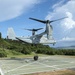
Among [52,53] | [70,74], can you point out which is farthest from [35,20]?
[70,74]

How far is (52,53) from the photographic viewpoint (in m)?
89.9

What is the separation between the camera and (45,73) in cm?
3822

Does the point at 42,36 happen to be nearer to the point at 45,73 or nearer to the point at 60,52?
the point at 60,52

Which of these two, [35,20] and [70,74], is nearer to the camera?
[70,74]

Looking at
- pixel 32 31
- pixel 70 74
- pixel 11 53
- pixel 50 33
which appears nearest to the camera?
pixel 70 74

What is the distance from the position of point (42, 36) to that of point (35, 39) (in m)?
2.30

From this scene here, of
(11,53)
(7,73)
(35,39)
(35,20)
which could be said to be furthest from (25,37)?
(7,73)

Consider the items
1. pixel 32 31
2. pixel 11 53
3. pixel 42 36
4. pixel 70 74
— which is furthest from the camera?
pixel 11 53

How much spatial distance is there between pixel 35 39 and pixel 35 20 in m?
6.96

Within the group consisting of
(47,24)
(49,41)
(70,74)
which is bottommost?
(70,74)

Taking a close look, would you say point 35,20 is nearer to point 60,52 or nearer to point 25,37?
point 25,37

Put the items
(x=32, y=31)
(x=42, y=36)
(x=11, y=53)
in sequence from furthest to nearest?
(x=11, y=53) → (x=32, y=31) → (x=42, y=36)

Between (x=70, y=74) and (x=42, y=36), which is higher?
(x=42, y=36)

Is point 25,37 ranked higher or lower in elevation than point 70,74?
higher
